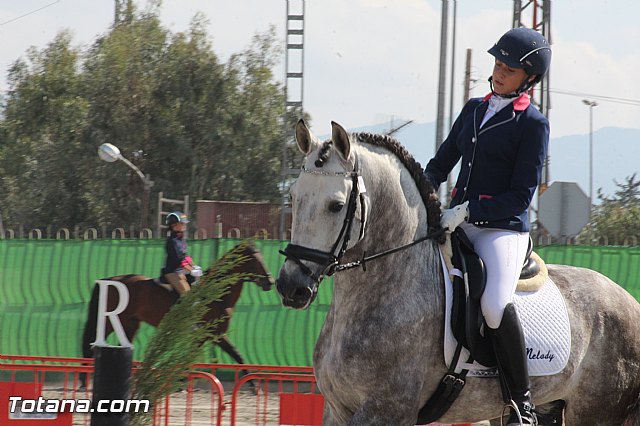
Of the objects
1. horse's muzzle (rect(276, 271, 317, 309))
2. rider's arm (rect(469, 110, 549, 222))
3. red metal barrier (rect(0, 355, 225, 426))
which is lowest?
red metal barrier (rect(0, 355, 225, 426))

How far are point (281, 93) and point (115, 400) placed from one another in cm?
3335

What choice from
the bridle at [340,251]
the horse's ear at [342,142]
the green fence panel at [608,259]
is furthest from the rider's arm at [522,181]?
the green fence panel at [608,259]

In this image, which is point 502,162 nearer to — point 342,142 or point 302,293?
point 342,142

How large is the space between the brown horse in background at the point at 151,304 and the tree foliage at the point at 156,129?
77.6ft

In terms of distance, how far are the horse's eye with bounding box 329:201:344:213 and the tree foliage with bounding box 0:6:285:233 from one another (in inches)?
1303

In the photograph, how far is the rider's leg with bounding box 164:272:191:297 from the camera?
45.4 ft

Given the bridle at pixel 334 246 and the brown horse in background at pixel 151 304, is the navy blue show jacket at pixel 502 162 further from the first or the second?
the brown horse in background at pixel 151 304

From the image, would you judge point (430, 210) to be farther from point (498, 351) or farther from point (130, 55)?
point (130, 55)

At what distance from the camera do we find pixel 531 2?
21.5 meters

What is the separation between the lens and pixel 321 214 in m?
4.91

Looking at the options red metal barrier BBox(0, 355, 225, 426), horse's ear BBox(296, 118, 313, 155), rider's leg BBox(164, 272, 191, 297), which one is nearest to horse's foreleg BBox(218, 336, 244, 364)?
red metal barrier BBox(0, 355, 225, 426)

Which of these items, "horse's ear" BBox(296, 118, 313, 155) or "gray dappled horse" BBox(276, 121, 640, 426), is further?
"horse's ear" BBox(296, 118, 313, 155)

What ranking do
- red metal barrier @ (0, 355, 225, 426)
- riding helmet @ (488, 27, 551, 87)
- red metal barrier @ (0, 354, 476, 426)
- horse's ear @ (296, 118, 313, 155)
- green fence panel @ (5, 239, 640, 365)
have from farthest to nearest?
1. green fence panel @ (5, 239, 640, 365)
2. red metal barrier @ (0, 354, 476, 426)
3. red metal barrier @ (0, 355, 225, 426)
4. riding helmet @ (488, 27, 551, 87)
5. horse's ear @ (296, 118, 313, 155)

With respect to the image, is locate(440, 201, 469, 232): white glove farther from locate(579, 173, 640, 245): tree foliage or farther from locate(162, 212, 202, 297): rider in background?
locate(579, 173, 640, 245): tree foliage
